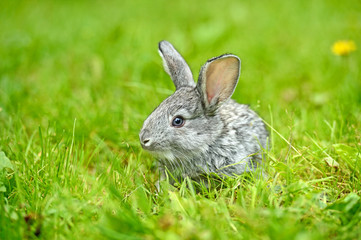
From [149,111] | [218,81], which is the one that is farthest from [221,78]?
[149,111]

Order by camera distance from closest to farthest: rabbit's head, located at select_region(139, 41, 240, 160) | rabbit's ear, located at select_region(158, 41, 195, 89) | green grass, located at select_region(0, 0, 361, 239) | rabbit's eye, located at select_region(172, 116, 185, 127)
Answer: green grass, located at select_region(0, 0, 361, 239), rabbit's head, located at select_region(139, 41, 240, 160), rabbit's eye, located at select_region(172, 116, 185, 127), rabbit's ear, located at select_region(158, 41, 195, 89)

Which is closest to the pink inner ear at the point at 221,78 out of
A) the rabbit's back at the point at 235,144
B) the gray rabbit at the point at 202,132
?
the gray rabbit at the point at 202,132

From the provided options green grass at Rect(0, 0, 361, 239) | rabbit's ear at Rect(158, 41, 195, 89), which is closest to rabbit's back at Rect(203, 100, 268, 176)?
green grass at Rect(0, 0, 361, 239)

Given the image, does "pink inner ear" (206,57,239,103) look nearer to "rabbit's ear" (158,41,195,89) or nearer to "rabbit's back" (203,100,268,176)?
"rabbit's back" (203,100,268,176)

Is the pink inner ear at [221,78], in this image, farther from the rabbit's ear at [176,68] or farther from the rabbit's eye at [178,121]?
the rabbit's ear at [176,68]

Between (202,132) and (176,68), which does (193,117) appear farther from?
(176,68)

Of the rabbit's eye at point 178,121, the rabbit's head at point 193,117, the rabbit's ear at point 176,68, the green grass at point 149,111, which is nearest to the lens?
the green grass at point 149,111

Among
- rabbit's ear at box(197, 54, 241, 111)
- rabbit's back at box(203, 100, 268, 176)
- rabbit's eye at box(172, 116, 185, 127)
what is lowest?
rabbit's back at box(203, 100, 268, 176)
